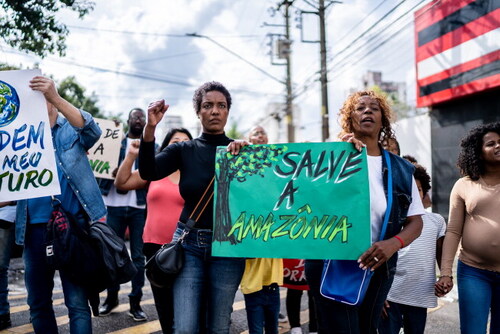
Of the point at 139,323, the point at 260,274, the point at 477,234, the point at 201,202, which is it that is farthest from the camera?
the point at 139,323

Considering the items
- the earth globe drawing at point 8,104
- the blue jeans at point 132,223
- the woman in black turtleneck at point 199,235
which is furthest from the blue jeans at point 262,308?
the earth globe drawing at point 8,104

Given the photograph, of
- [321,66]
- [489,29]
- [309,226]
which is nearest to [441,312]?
[309,226]

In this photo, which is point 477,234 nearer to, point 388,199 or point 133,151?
point 388,199

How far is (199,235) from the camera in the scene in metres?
2.77

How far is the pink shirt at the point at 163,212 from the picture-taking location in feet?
12.9

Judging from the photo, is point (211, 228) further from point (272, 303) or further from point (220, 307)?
point (272, 303)

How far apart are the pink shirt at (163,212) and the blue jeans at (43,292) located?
2.98ft

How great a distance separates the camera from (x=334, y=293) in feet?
8.37

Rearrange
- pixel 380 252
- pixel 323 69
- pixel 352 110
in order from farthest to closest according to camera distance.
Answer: pixel 323 69
pixel 352 110
pixel 380 252

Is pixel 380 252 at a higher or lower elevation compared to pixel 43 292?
higher

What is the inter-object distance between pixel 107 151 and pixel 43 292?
267cm

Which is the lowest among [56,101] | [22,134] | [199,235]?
[199,235]

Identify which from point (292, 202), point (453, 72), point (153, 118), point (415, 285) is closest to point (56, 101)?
point (153, 118)

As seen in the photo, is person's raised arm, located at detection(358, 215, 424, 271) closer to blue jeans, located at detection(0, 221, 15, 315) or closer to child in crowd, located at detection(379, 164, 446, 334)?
child in crowd, located at detection(379, 164, 446, 334)
